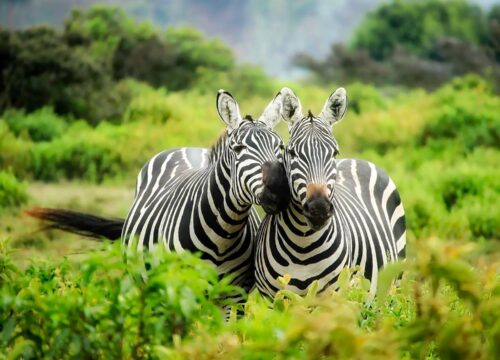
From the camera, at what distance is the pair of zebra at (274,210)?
4.62 m

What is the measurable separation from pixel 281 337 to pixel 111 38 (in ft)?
68.8

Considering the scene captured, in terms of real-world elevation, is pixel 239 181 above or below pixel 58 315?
above

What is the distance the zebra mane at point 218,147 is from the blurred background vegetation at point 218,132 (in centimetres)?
120

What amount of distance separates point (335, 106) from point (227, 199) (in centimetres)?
76

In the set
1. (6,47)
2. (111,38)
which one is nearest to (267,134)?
(6,47)

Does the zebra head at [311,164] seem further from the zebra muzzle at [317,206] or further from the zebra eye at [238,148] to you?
the zebra eye at [238,148]

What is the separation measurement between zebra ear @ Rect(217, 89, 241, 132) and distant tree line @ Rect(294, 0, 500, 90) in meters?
16.5

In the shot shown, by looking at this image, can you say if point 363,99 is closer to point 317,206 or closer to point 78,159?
point 78,159

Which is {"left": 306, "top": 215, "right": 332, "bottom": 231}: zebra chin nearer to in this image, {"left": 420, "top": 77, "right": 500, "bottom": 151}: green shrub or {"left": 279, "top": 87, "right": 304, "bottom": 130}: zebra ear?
{"left": 279, "top": 87, "right": 304, "bottom": 130}: zebra ear

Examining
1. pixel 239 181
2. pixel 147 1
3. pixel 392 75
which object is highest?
pixel 147 1

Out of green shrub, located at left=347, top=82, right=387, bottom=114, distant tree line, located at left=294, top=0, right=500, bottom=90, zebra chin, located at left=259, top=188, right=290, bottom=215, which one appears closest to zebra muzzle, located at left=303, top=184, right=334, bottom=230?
zebra chin, located at left=259, top=188, right=290, bottom=215

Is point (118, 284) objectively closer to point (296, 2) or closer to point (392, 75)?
point (392, 75)

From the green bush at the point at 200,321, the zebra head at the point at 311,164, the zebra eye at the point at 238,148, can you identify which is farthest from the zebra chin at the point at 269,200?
the green bush at the point at 200,321

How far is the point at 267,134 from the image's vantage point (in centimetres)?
482
